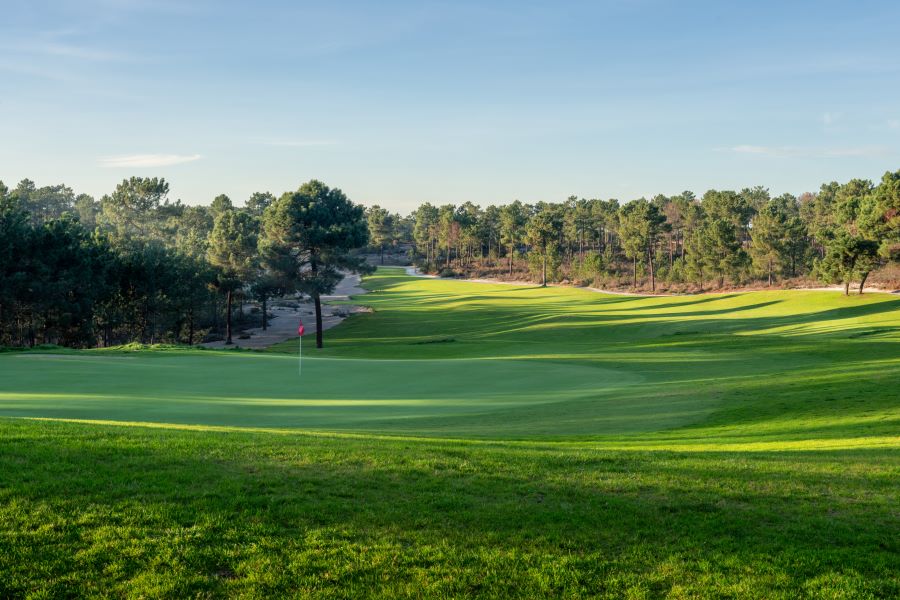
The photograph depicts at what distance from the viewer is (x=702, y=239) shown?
8762 centimetres

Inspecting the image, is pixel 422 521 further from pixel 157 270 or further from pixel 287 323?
pixel 287 323

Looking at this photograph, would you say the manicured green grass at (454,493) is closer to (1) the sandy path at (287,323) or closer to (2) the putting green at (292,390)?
(2) the putting green at (292,390)

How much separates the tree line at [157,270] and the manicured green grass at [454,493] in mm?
31447

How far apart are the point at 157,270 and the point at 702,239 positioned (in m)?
65.8

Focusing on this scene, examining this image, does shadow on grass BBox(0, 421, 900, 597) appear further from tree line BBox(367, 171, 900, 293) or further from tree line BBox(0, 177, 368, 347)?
tree line BBox(367, 171, 900, 293)

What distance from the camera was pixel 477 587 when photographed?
6.29 metres

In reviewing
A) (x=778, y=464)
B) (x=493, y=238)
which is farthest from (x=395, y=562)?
(x=493, y=238)

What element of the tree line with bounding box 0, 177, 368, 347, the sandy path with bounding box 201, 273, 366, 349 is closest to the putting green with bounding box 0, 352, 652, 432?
the tree line with bounding box 0, 177, 368, 347

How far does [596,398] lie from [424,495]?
509 inches

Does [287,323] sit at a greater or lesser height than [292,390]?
lesser

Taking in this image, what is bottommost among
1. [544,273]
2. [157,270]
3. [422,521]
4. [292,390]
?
[292,390]

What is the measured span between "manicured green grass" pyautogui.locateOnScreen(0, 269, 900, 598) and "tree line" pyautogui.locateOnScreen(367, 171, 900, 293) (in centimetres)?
4207

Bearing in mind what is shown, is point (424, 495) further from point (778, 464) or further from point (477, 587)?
point (778, 464)

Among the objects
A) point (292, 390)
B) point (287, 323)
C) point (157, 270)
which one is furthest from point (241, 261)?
point (292, 390)
